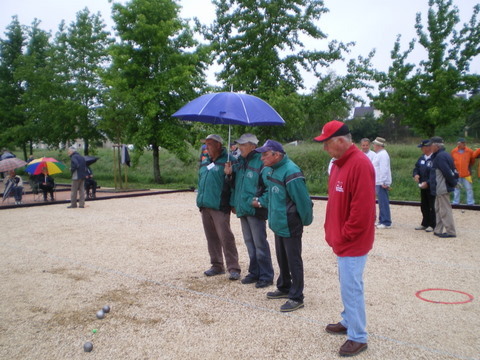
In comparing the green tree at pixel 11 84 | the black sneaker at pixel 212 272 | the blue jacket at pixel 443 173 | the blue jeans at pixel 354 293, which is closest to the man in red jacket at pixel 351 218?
the blue jeans at pixel 354 293

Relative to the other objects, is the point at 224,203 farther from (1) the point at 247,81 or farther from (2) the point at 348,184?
(1) the point at 247,81

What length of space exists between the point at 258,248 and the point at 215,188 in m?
1.02

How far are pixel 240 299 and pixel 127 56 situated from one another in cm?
1877

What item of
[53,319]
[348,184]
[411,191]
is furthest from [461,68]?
[53,319]

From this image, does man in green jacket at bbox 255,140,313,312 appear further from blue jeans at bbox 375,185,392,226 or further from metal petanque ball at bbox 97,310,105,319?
blue jeans at bbox 375,185,392,226

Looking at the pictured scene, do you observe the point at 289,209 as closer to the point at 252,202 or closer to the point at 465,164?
the point at 252,202

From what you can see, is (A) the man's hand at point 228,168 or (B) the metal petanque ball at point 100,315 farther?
(A) the man's hand at point 228,168

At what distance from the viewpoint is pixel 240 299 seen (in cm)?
523

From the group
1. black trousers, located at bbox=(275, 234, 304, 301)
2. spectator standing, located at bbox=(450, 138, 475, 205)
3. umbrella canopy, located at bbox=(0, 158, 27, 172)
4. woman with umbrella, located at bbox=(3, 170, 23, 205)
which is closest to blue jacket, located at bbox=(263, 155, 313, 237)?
black trousers, located at bbox=(275, 234, 304, 301)

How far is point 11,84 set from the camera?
29844 mm

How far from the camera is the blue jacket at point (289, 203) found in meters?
4.74

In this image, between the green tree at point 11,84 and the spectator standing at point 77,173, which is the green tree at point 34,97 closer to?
the green tree at point 11,84

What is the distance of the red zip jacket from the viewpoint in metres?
3.51

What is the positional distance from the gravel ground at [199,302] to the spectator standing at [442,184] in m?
0.47
